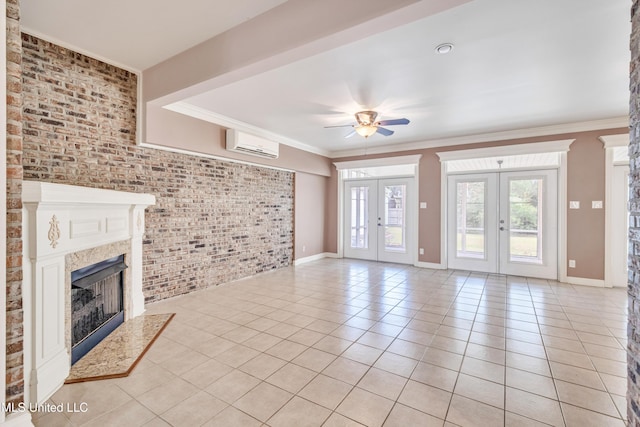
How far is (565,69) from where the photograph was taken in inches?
119

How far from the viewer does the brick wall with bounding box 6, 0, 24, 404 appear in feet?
5.13

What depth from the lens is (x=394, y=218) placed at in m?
6.82

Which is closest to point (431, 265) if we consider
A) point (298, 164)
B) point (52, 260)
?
point (298, 164)

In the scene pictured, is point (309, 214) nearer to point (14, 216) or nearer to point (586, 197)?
point (586, 197)

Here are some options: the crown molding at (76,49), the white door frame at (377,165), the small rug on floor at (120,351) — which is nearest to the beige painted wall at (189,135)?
the crown molding at (76,49)

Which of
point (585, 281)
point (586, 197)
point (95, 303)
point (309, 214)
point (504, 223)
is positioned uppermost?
point (586, 197)

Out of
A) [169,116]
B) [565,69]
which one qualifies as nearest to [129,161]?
[169,116]

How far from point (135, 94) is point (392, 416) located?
4.00m

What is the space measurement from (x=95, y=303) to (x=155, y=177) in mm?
1742

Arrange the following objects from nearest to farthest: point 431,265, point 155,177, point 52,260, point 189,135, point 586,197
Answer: point 52,260 → point 155,177 → point 189,135 → point 586,197 → point 431,265

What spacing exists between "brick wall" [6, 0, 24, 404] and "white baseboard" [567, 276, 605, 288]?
676 cm

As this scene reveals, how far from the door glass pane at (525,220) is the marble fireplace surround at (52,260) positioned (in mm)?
6143

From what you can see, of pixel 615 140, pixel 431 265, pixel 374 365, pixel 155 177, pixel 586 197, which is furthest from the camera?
pixel 431 265

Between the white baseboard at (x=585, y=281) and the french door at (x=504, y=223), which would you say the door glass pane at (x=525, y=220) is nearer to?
the french door at (x=504, y=223)
